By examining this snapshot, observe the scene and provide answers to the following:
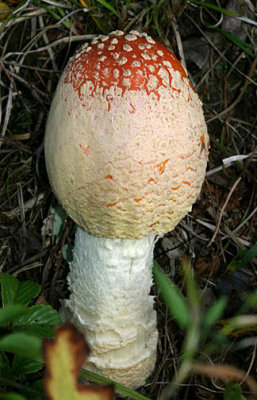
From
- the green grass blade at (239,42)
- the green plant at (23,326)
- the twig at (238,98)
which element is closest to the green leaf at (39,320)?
the green plant at (23,326)

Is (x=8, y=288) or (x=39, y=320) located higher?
(x=8, y=288)

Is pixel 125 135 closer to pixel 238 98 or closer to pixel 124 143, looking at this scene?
pixel 124 143

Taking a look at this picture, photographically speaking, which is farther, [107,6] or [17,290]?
[107,6]

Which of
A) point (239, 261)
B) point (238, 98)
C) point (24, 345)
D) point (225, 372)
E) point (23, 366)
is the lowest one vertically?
point (239, 261)

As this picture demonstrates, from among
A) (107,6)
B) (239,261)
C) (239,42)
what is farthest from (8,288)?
(239,42)

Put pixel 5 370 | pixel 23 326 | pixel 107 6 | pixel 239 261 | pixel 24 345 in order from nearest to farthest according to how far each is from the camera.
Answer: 1. pixel 24 345
2. pixel 5 370
3. pixel 23 326
4. pixel 107 6
5. pixel 239 261

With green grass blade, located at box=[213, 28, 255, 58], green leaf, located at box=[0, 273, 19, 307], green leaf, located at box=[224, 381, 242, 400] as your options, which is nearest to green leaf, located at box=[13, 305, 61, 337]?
green leaf, located at box=[0, 273, 19, 307]

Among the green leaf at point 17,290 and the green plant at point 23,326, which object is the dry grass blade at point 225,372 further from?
the green leaf at point 17,290
